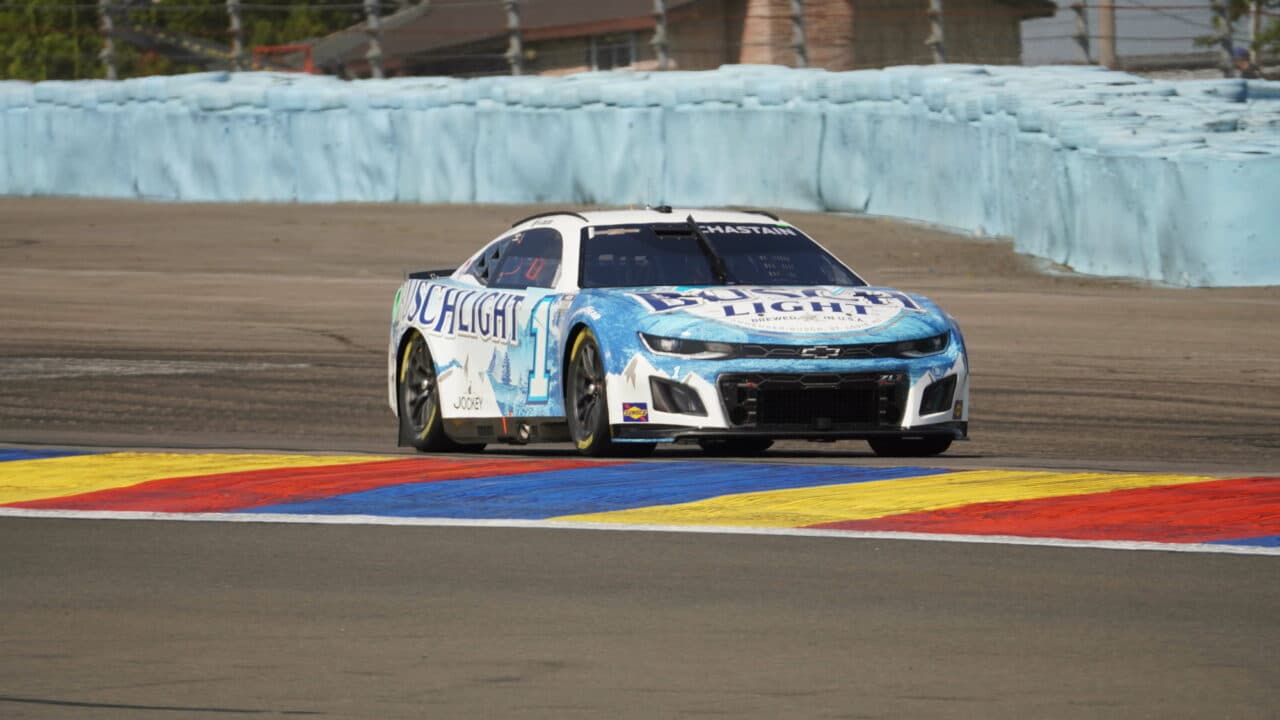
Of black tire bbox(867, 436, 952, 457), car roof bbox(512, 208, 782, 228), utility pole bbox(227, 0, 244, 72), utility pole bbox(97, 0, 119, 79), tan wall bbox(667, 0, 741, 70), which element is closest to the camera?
black tire bbox(867, 436, 952, 457)

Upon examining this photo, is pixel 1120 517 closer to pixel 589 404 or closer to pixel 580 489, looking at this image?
pixel 580 489

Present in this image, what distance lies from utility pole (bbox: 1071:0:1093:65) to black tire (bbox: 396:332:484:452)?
17882mm

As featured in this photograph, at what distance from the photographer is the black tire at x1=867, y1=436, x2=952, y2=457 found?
36.8 ft

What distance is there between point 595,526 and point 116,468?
2.88m

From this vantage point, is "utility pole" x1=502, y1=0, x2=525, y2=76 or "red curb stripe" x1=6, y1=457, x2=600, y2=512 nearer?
"red curb stripe" x1=6, y1=457, x2=600, y2=512

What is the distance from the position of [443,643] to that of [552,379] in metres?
4.87

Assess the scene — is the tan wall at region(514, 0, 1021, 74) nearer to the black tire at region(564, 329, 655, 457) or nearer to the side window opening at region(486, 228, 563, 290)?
the side window opening at region(486, 228, 563, 290)

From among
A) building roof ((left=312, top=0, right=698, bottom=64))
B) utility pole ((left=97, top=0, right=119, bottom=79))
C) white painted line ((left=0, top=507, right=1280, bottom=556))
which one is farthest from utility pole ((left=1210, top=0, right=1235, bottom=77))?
white painted line ((left=0, top=507, right=1280, bottom=556))

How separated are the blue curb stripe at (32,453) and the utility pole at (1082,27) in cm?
1984

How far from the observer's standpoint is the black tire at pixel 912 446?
11203 millimetres

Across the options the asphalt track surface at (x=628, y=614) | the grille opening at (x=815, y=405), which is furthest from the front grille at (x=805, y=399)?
the asphalt track surface at (x=628, y=614)

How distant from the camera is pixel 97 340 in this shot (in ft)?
60.0

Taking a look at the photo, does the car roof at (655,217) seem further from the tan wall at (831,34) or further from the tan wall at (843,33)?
the tan wall at (831,34)

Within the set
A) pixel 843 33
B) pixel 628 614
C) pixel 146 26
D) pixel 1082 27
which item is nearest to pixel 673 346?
pixel 628 614
